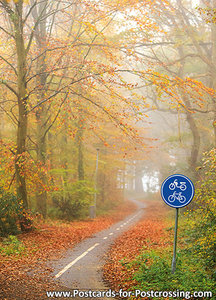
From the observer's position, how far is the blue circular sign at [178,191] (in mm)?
7203

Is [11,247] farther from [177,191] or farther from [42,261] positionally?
[177,191]

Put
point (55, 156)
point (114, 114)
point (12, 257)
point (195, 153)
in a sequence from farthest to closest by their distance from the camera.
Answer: point (55, 156), point (195, 153), point (114, 114), point (12, 257)

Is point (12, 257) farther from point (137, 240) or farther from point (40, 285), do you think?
point (137, 240)

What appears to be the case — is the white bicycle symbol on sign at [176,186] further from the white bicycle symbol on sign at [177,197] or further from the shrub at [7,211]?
the shrub at [7,211]

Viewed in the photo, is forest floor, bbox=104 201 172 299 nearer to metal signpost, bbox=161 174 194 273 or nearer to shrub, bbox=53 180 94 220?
metal signpost, bbox=161 174 194 273

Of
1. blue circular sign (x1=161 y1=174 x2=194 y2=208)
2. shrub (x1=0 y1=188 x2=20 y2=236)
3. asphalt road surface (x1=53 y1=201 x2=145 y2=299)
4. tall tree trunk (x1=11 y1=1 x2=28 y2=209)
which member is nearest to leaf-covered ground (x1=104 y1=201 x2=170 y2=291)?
asphalt road surface (x1=53 y1=201 x2=145 y2=299)

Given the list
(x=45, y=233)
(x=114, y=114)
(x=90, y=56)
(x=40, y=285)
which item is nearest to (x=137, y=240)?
(x=45, y=233)

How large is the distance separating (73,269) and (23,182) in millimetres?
6508

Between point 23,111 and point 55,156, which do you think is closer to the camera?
point 23,111

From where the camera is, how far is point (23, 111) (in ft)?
45.2

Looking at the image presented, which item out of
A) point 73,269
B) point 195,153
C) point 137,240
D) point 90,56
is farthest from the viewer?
point 195,153

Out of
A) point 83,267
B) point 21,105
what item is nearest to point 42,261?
point 83,267

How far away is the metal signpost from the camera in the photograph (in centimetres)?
720

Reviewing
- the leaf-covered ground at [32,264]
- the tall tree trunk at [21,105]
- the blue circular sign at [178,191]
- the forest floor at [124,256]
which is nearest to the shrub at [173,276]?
the forest floor at [124,256]
